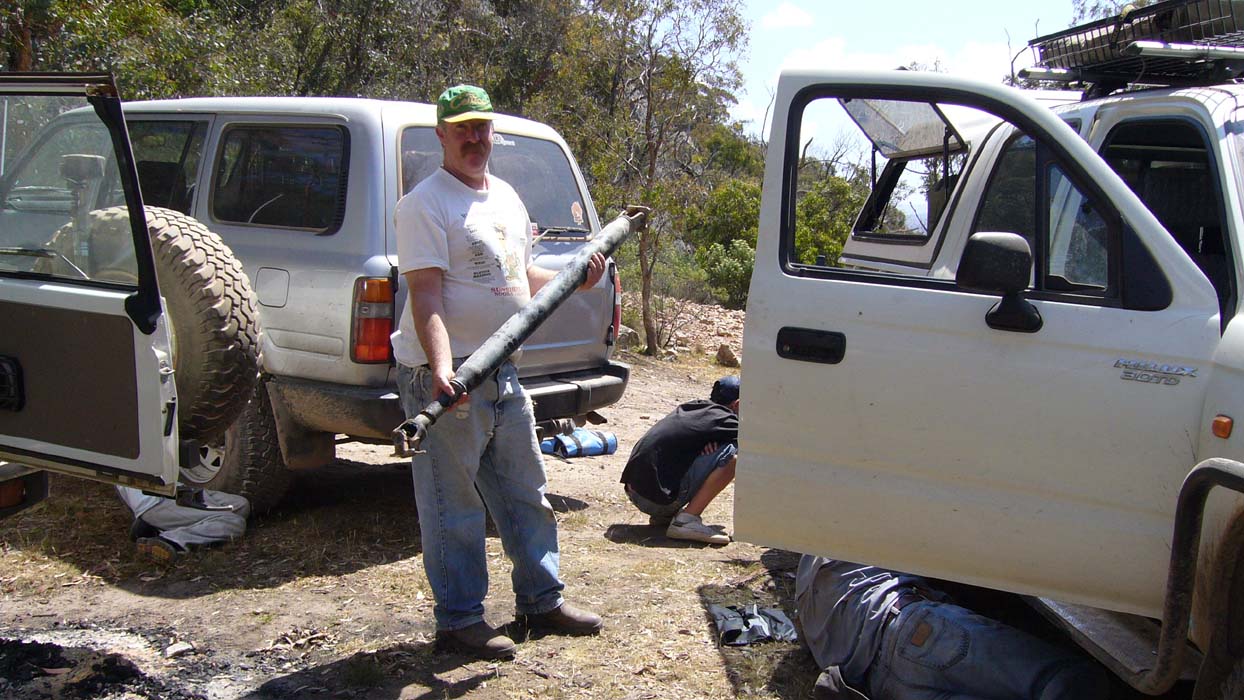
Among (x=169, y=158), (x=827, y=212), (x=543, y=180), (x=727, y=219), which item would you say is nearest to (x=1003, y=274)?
(x=543, y=180)

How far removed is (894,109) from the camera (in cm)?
470

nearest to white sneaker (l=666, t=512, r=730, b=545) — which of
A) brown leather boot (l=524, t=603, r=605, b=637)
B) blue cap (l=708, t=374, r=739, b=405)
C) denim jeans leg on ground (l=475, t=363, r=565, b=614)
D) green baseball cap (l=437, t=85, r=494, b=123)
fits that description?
blue cap (l=708, t=374, r=739, b=405)

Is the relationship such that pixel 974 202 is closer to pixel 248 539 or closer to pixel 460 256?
pixel 460 256

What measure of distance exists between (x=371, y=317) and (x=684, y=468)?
1746 mm

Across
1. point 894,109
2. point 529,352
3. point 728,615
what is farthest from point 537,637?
point 894,109

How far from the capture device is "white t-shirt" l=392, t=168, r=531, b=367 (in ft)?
11.8

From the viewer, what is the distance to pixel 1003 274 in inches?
111

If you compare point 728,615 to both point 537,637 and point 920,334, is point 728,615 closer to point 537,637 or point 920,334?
point 537,637

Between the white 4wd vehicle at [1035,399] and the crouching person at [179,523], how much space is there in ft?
9.21

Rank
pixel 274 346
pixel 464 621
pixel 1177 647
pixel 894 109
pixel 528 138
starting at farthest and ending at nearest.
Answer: pixel 528 138 < pixel 274 346 < pixel 894 109 < pixel 464 621 < pixel 1177 647

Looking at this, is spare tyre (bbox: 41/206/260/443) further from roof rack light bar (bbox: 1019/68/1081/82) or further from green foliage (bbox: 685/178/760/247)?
green foliage (bbox: 685/178/760/247)

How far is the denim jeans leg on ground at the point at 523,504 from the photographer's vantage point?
3891 mm

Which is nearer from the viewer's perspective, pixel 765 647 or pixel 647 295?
pixel 765 647

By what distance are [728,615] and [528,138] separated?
111 inches
